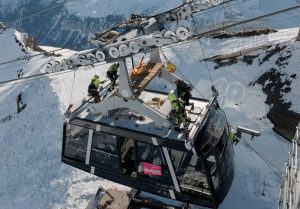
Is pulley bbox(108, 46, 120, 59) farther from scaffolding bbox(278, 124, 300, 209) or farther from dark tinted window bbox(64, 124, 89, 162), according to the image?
scaffolding bbox(278, 124, 300, 209)

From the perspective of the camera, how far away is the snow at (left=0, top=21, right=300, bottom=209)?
1562cm

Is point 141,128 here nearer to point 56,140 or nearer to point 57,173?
point 57,173

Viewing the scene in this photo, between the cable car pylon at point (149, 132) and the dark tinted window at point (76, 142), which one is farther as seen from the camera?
the dark tinted window at point (76, 142)

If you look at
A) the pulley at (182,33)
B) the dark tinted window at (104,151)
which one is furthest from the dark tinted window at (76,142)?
the pulley at (182,33)

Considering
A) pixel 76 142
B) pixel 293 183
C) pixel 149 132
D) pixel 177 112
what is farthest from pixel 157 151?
pixel 293 183

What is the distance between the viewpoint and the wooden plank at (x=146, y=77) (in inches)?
510

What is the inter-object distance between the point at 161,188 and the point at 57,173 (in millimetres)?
6756

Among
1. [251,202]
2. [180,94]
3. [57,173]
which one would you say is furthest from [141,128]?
[57,173]

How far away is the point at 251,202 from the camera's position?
14.4m

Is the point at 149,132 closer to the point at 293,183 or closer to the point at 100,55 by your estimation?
the point at 100,55

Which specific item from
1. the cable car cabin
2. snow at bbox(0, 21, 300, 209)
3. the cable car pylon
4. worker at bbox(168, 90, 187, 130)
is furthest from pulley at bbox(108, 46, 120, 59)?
snow at bbox(0, 21, 300, 209)

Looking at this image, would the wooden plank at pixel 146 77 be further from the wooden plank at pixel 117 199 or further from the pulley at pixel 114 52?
the wooden plank at pixel 117 199

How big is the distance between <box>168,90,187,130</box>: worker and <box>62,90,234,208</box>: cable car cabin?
0.27 metres

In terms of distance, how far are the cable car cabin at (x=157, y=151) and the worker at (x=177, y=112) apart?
0.27 meters
